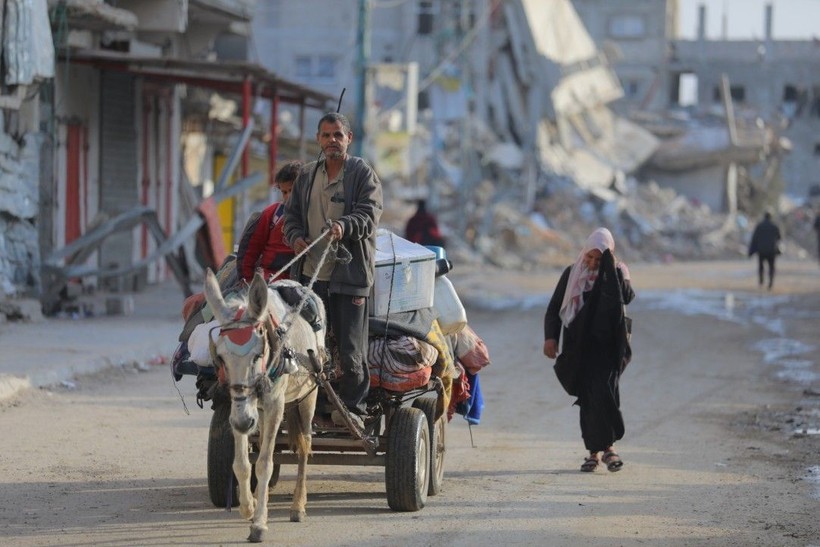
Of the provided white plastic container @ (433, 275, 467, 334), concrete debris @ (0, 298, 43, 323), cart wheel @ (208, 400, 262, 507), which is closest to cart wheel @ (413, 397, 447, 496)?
white plastic container @ (433, 275, 467, 334)

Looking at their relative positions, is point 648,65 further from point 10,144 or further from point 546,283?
point 10,144

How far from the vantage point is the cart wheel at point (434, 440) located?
8297 millimetres

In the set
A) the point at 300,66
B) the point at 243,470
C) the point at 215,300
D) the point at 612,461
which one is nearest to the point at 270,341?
the point at 215,300

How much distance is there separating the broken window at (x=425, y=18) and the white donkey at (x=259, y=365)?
46.7 meters

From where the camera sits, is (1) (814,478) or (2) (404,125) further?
(2) (404,125)

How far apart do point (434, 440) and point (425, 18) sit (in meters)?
46.1

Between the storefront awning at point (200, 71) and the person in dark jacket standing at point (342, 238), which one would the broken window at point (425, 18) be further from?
the person in dark jacket standing at point (342, 238)

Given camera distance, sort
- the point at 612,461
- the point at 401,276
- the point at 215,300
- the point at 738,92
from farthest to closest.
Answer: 1. the point at 738,92
2. the point at 612,461
3. the point at 401,276
4. the point at 215,300

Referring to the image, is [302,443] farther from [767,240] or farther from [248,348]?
[767,240]

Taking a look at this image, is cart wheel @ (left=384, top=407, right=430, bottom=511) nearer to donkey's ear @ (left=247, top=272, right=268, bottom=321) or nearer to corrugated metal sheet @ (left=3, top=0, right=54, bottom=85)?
donkey's ear @ (left=247, top=272, right=268, bottom=321)

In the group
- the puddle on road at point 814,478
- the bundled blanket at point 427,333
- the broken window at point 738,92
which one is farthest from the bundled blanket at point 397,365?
the broken window at point 738,92

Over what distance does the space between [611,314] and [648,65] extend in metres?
66.4

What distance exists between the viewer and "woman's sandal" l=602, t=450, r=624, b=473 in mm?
9531

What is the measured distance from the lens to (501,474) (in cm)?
938
